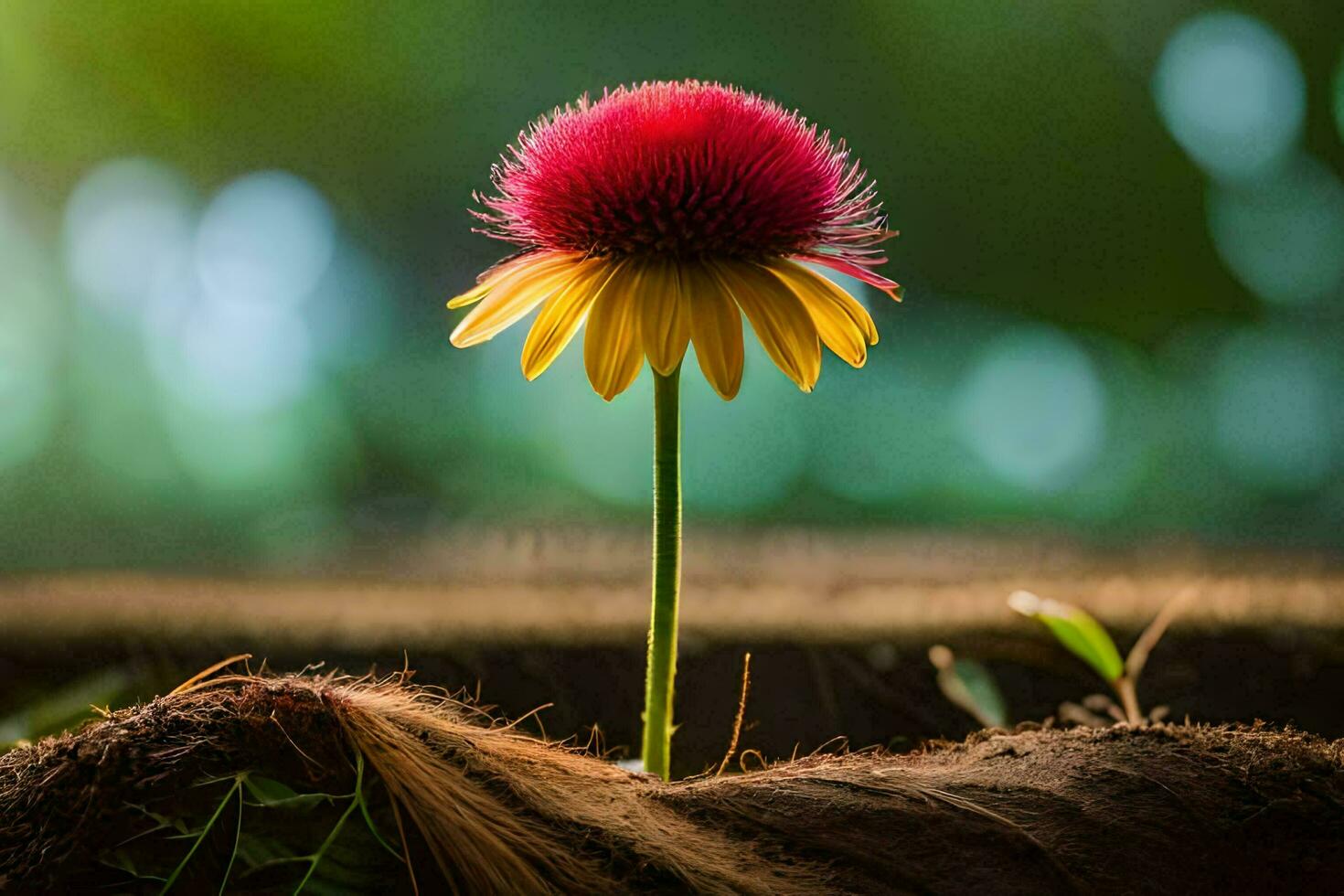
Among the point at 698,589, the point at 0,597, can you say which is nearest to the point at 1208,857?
the point at 698,589

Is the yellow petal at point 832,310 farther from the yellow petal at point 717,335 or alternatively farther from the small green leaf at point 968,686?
the small green leaf at point 968,686

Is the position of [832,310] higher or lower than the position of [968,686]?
higher

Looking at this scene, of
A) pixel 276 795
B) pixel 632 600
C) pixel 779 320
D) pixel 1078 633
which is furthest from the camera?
pixel 632 600

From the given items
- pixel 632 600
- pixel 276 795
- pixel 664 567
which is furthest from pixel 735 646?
pixel 276 795

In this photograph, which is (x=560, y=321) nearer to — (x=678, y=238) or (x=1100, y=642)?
(x=678, y=238)

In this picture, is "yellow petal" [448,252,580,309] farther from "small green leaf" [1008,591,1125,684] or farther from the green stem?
"small green leaf" [1008,591,1125,684]

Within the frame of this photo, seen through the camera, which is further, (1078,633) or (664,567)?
(1078,633)

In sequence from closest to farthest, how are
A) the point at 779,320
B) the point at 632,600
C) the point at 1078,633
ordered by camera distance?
the point at 779,320, the point at 1078,633, the point at 632,600
